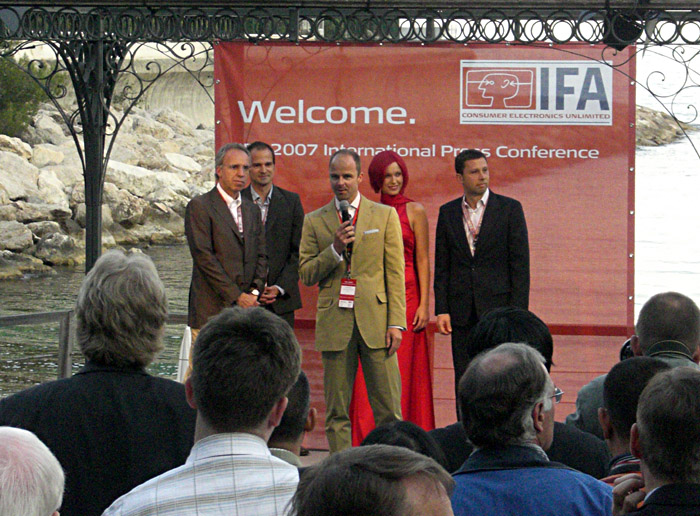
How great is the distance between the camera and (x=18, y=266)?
30891mm

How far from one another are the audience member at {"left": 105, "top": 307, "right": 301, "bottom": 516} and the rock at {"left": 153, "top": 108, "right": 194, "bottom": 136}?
46420mm

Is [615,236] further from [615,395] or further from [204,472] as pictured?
[204,472]

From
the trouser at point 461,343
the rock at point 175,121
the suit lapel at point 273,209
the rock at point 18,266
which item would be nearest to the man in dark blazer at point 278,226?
the suit lapel at point 273,209

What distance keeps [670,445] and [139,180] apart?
3828 cm

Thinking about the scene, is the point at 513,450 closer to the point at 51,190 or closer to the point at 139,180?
the point at 51,190

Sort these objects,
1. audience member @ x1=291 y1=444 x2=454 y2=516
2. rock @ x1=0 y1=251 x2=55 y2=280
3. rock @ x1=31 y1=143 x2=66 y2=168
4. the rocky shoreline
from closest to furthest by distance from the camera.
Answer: audience member @ x1=291 y1=444 x2=454 y2=516 → rock @ x1=0 y1=251 x2=55 y2=280 → the rocky shoreline → rock @ x1=31 y1=143 x2=66 y2=168

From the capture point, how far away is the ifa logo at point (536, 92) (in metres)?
5.93

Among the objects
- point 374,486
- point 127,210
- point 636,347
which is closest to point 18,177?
point 127,210

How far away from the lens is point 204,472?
6.04 ft

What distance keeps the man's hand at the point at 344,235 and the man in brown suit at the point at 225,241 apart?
579 millimetres

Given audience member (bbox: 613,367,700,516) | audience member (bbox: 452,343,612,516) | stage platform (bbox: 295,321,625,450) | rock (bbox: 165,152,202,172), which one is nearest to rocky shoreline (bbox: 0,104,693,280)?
rock (bbox: 165,152,202,172)

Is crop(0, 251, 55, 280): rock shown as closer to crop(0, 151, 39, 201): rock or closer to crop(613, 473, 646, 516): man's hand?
crop(0, 151, 39, 201): rock

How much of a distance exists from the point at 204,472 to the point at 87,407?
26.4 inches

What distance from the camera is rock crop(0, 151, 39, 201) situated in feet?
115
